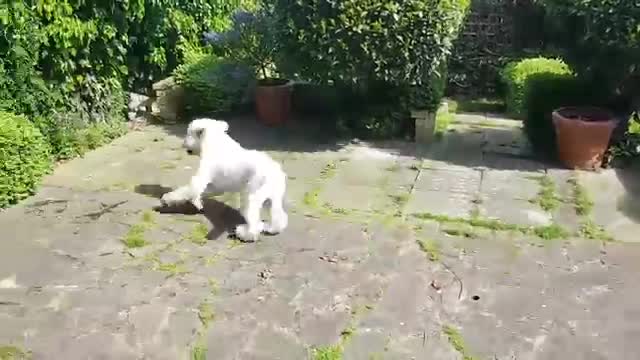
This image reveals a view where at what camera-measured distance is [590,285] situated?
3.97 m

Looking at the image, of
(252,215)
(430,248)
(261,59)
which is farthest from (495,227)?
(261,59)

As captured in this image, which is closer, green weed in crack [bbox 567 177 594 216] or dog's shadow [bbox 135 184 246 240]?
dog's shadow [bbox 135 184 246 240]

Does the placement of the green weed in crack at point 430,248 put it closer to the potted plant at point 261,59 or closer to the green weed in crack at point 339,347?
the green weed in crack at point 339,347

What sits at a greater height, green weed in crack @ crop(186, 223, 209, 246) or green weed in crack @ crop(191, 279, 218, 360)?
green weed in crack @ crop(191, 279, 218, 360)

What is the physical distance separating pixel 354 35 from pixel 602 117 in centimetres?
227

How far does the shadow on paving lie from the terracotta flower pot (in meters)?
0.12

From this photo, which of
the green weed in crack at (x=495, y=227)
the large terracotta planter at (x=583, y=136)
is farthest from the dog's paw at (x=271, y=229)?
the large terracotta planter at (x=583, y=136)

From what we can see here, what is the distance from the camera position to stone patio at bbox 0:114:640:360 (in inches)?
133

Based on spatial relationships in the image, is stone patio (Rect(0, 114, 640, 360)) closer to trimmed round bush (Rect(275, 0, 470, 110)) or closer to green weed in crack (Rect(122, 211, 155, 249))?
green weed in crack (Rect(122, 211, 155, 249))

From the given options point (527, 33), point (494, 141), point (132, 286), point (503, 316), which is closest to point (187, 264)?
point (132, 286)

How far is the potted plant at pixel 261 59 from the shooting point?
732 cm

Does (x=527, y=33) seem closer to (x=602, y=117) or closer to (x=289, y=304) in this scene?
(x=602, y=117)

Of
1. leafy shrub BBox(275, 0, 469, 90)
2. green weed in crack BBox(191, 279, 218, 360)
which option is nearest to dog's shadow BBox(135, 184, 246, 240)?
green weed in crack BBox(191, 279, 218, 360)

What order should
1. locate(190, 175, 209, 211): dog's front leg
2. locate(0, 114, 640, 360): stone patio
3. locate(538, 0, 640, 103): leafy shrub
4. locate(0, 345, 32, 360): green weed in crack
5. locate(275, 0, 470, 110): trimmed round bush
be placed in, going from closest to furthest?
locate(0, 345, 32, 360): green weed in crack, locate(0, 114, 640, 360): stone patio, locate(190, 175, 209, 211): dog's front leg, locate(538, 0, 640, 103): leafy shrub, locate(275, 0, 470, 110): trimmed round bush
